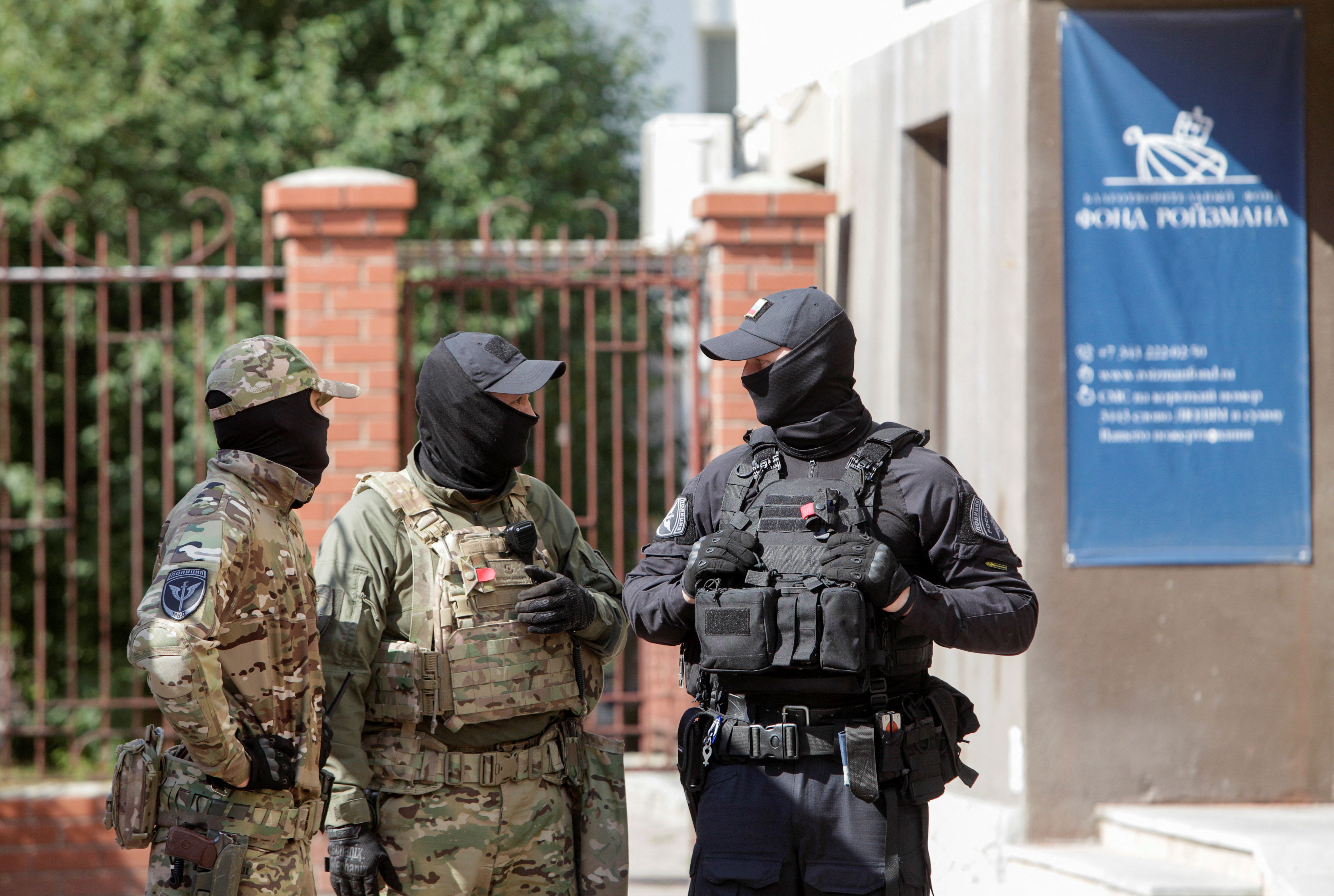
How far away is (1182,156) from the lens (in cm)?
475

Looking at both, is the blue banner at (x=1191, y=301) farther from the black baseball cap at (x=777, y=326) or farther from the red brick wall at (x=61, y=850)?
the red brick wall at (x=61, y=850)

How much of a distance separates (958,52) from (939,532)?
3005 mm

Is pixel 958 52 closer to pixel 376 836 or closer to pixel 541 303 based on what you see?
pixel 541 303

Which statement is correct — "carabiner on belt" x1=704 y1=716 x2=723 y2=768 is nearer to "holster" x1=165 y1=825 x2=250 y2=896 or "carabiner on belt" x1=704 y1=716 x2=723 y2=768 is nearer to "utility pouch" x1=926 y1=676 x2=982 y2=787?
"utility pouch" x1=926 y1=676 x2=982 y2=787

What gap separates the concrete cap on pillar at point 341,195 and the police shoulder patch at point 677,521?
105 inches

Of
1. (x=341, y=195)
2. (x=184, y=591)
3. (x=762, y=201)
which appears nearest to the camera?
(x=184, y=591)

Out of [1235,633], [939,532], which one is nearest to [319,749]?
[939,532]

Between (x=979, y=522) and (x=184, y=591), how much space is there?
5.35 ft

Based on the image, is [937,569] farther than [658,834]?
No

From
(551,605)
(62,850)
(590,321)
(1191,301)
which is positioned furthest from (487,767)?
(62,850)

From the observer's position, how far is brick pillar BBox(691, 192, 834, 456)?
18.0ft

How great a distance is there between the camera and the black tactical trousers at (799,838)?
8.81 feet

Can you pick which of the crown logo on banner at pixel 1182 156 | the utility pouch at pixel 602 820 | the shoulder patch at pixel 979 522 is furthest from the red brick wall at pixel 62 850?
the crown logo on banner at pixel 1182 156

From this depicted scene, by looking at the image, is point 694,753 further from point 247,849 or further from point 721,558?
point 247,849
